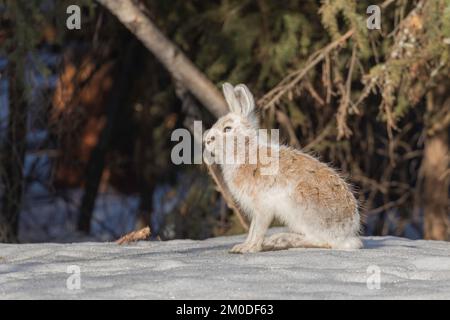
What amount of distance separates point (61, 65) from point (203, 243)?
4205mm

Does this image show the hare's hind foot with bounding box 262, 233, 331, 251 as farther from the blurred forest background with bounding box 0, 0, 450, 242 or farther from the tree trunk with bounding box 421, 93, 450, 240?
the tree trunk with bounding box 421, 93, 450, 240

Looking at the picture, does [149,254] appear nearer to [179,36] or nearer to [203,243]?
[203,243]

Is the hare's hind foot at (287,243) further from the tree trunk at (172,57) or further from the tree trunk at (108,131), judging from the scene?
the tree trunk at (108,131)

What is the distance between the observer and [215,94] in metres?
10.4

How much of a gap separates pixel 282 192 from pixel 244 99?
80 cm

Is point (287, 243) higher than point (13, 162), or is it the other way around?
point (13, 162)

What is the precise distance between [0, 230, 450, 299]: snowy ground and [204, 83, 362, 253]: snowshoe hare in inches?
8.0

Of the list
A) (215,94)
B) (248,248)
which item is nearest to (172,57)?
(215,94)

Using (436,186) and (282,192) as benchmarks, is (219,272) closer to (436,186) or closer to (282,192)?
(282,192)

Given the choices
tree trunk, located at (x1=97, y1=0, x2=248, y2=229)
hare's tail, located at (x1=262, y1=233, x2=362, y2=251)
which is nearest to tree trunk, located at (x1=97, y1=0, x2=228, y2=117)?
tree trunk, located at (x1=97, y1=0, x2=248, y2=229)

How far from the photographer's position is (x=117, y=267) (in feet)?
22.0

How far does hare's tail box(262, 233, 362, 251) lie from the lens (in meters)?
7.45
